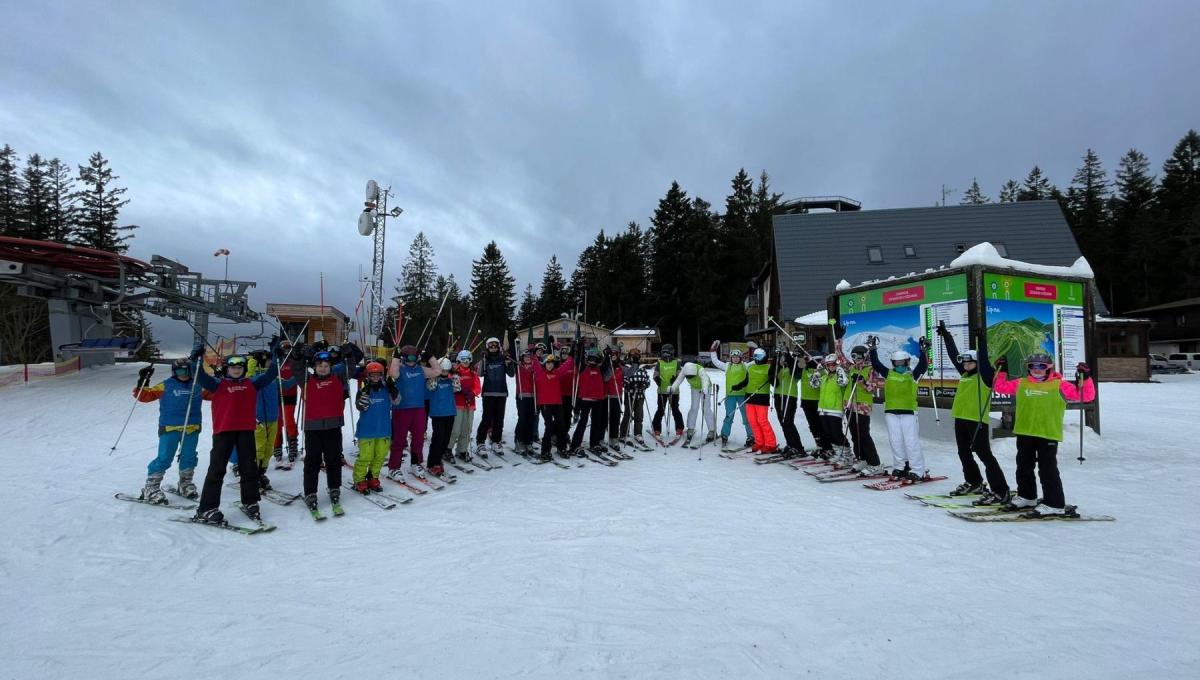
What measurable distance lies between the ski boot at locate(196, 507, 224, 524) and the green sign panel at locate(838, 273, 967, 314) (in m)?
12.0

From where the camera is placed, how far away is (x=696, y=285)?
52.6 meters

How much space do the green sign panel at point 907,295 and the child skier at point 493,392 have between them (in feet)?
27.2

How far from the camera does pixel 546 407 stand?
9.61 metres

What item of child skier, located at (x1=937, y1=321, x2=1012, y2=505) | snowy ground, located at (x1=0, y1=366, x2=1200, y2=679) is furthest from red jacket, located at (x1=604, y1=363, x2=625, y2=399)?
child skier, located at (x1=937, y1=321, x2=1012, y2=505)

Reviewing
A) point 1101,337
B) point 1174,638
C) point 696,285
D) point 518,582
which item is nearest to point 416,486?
point 518,582

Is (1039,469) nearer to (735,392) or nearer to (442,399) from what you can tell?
(735,392)

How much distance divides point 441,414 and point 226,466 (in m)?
2.95

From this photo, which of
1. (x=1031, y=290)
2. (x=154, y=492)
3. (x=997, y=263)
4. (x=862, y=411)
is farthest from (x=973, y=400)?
(x=154, y=492)

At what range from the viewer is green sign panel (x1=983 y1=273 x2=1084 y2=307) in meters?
10.2

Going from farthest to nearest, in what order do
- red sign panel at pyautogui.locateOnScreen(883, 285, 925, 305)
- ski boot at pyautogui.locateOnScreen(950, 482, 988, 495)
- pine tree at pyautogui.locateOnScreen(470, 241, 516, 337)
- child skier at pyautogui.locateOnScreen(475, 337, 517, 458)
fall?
pine tree at pyautogui.locateOnScreen(470, 241, 516, 337) → red sign panel at pyautogui.locateOnScreen(883, 285, 925, 305) → child skier at pyautogui.locateOnScreen(475, 337, 517, 458) → ski boot at pyautogui.locateOnScreen(950, 482, 988, 495)

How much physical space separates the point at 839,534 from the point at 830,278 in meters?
27.5

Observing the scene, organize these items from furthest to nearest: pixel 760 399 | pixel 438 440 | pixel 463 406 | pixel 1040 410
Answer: pixel 760 399, pixel 463 406, pixel 438 440, pixel 1040 410

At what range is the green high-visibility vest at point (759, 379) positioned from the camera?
10.1 metres

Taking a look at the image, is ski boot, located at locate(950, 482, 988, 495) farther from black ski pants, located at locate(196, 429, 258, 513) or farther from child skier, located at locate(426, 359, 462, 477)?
black ski pants, located at locate(196, 429, 258, 513)
